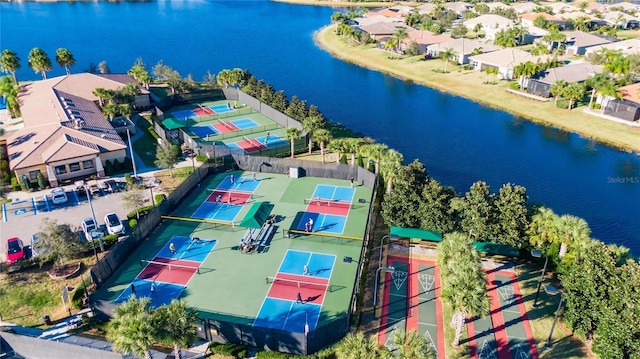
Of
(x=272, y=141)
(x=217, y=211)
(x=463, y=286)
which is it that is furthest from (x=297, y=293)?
(x=272, y=141)

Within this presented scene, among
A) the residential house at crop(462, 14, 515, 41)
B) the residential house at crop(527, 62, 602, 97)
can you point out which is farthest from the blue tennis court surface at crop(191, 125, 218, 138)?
the residential house at crop(462, 14, 515, 41)

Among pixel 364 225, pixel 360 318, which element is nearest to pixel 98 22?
pixel 364 225

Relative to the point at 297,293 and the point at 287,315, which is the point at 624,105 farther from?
the point at 287,315

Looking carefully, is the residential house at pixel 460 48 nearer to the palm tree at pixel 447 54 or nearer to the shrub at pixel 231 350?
the palm tree at pixel 447 54

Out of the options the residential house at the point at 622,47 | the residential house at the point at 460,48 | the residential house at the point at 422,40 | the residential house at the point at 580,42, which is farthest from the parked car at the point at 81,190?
the residential house at the point at 580,42

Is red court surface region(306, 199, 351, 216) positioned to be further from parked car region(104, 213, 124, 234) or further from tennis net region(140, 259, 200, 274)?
parked car region(104, 213, 124, 234)

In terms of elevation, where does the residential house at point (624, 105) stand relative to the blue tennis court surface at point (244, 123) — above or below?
above
